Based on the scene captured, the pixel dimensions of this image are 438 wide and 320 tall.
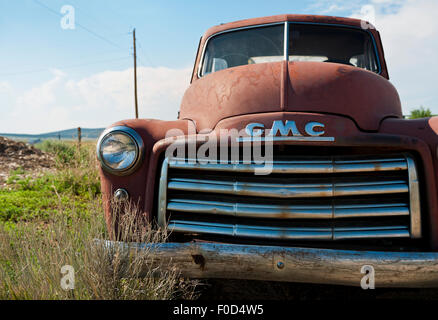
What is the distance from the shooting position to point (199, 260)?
6.38 ft

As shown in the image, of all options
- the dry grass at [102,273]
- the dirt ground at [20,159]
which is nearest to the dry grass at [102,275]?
the dry grass at [102,273]

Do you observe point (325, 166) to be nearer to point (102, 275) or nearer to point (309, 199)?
point (309, 199)

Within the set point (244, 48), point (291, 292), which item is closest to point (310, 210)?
point (291, 292)

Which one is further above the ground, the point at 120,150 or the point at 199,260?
the point at 120,150

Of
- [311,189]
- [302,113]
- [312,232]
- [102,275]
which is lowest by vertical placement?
[102,275]

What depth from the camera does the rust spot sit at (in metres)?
1.94

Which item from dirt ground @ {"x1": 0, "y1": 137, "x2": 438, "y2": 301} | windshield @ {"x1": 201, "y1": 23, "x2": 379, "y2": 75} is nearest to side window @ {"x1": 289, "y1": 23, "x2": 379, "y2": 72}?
windshield @ {"x1": 201, "y1": 23, "x2": 379, "y2": 75}

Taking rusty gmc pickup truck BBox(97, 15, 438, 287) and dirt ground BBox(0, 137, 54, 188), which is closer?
rusty gmc pickup truck BBox(97, 15, 438, 287)

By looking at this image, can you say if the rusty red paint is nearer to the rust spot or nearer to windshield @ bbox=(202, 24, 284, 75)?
the rust spot

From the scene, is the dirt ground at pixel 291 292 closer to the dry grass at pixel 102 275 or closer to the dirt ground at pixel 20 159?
the dry grass at pixel 102 275

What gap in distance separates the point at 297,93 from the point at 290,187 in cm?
68

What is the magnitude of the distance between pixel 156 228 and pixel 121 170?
42cm

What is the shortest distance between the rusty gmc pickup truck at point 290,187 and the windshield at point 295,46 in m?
0.96

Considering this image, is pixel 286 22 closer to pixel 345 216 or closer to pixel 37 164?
pixel 345 216
